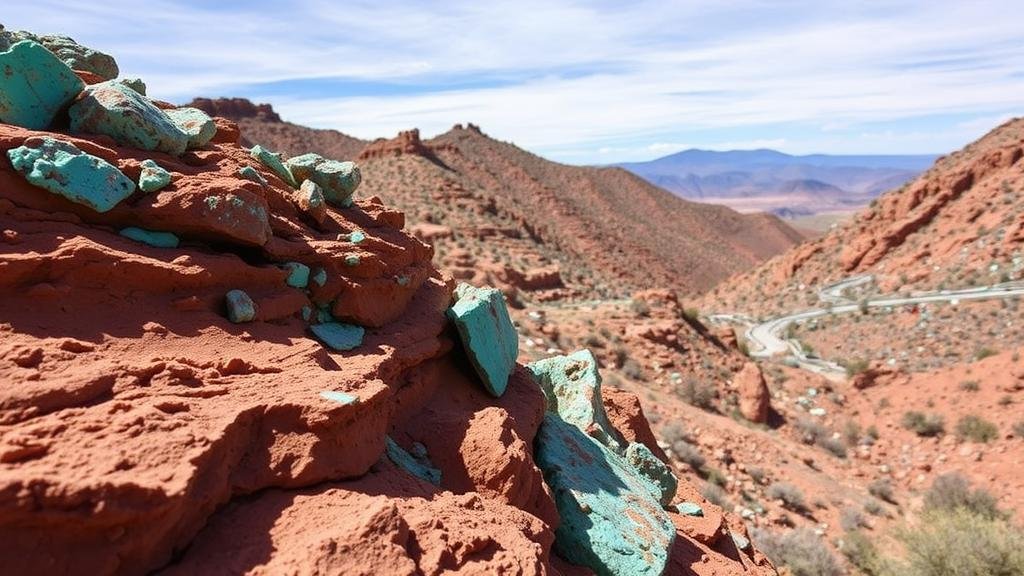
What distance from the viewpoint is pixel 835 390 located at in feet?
69.4

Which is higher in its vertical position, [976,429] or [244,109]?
[244,109]

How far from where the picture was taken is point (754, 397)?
1744cm

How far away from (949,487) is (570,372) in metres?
9.71

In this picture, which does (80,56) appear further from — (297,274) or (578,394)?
(578,394)

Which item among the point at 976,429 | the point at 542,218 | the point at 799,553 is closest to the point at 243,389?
the point at 799,553

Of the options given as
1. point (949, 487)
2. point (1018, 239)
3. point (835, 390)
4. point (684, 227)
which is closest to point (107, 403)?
point (949, 487)

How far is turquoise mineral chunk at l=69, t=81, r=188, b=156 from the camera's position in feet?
14.4

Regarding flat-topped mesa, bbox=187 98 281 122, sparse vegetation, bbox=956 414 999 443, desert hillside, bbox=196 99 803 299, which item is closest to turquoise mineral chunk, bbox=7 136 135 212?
sparse vegetation, bbox=956 414 999 443

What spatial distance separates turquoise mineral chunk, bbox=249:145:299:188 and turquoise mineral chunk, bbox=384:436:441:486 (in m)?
2.70

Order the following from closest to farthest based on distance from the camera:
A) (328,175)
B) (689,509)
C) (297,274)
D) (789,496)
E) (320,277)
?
(297,274) < (320,277) < (328,175) < (689,509) < (789,496)

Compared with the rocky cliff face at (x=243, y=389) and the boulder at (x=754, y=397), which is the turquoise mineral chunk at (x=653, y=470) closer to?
the rocky cliff face at (x=243, y=389)

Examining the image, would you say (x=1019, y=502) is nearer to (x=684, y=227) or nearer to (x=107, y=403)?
(x=107, y=403)

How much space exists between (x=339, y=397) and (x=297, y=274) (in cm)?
149

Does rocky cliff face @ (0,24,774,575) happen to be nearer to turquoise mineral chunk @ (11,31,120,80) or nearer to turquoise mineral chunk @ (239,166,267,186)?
turquoise mineral chunk @ (239,166,267,186)
